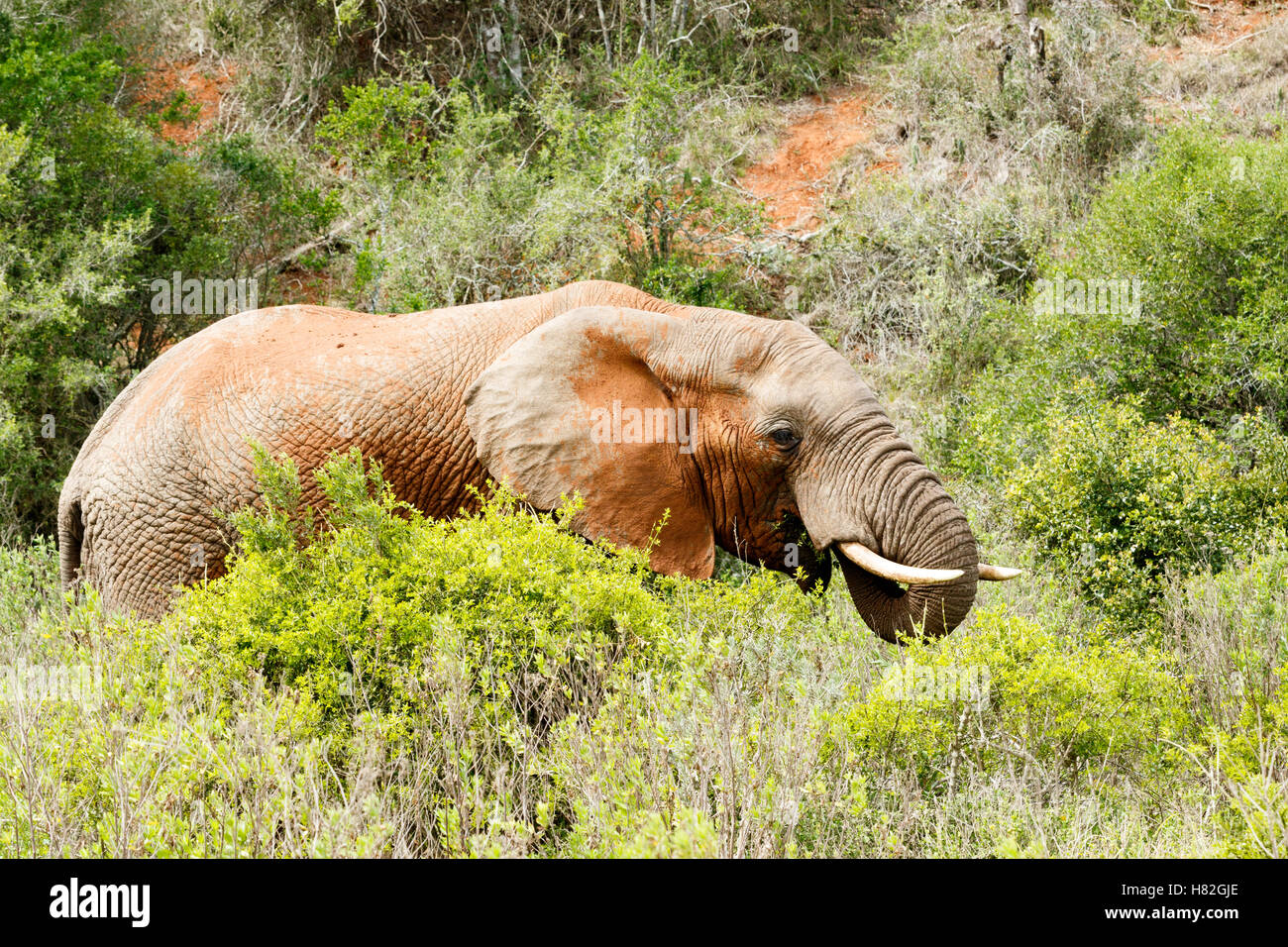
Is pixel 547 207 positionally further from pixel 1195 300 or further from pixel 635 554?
pixel 635 554

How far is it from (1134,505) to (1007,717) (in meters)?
3.53

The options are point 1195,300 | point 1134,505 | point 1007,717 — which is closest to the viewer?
point 1007,717

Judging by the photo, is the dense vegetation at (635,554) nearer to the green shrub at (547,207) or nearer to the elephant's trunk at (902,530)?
the green shrub at (547,207)

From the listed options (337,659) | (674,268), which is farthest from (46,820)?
(674,268)

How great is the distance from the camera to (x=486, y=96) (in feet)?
59.6

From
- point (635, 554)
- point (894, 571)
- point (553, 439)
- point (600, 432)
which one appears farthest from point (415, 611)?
point (894, 571)

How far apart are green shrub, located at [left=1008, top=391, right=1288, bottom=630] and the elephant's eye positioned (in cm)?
294

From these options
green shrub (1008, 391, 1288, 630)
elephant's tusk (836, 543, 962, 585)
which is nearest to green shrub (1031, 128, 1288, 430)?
green shrub (1008, 391, 1288, 630)

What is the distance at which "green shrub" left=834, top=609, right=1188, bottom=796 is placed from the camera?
17.6 ft

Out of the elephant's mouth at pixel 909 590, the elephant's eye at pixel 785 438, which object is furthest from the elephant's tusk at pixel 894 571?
the elephant's eye at pixel 785 438

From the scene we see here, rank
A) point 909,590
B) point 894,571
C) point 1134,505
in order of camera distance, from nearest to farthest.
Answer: point 894,571 → point 909,590 → point 1134,505

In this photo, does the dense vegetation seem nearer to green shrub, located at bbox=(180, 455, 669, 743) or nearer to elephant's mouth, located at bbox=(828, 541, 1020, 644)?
green shrub, located at bbox=(180, 455, 669, 743)

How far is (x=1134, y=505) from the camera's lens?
8555mm

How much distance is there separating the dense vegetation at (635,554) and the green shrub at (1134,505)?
3cm
